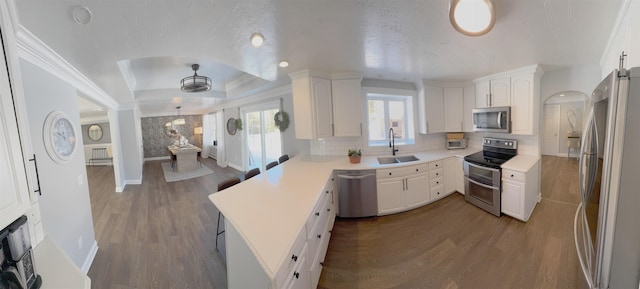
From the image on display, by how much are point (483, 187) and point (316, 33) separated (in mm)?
3094

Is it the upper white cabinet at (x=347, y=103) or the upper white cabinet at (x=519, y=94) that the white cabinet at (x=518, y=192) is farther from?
the upper white cabinet at (x=347, y=103)

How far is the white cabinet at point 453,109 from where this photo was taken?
12.8ft

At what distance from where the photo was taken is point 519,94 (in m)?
3.12

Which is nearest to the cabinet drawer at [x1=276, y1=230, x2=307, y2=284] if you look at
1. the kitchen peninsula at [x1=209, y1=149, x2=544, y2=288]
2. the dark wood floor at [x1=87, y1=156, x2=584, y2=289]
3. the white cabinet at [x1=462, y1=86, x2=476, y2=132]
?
the kitchen peninsula at [x1=209, y1=149, x2=544, y2=288]

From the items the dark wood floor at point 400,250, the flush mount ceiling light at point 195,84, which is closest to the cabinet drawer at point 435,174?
the dark wood floor at point 400,250

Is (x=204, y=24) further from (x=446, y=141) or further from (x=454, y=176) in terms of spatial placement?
(x=446, y=141)

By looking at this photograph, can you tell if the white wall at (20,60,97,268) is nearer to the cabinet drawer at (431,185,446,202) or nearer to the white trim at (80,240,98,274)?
the white trim at (80,240,98,274)

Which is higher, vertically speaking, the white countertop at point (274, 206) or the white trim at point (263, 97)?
the white trim at point (263, 97)

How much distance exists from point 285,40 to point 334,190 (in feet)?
6.37

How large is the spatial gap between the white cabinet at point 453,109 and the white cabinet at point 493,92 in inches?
10.9

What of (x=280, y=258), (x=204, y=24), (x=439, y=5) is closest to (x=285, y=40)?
(x=204, y=24)

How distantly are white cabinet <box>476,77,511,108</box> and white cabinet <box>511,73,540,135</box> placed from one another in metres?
0.08

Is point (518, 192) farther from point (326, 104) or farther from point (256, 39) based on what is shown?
point (256, 39)

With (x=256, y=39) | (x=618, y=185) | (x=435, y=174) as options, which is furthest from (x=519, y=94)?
(x=256, y=39)
